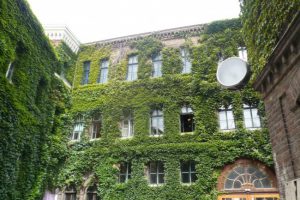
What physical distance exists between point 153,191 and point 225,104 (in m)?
6.27

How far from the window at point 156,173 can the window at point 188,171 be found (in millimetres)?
1132

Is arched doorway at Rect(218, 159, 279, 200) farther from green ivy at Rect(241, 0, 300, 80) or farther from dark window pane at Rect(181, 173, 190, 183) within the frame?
green ivy at Rect(241, 0, 300, 80)

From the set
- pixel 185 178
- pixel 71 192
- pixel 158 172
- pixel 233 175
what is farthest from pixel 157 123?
pixel 71 192

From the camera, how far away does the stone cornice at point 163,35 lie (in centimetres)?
1848

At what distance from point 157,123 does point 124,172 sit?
349 cm

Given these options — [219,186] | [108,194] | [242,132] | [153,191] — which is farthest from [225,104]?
[108,194]

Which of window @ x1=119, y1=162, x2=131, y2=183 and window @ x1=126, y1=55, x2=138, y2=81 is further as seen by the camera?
window @ x1=126, y1=55, x2=138, y2=81

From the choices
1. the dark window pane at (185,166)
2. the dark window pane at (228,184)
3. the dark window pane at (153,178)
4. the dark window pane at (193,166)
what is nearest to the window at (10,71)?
the dark window pane at (153,178)

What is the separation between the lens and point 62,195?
16406 mm

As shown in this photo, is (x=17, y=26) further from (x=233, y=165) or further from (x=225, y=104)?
(x=233, y=165)

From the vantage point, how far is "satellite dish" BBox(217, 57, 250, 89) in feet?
18.4

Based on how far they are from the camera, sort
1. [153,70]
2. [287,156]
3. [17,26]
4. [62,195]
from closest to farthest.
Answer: [287,156]
[17,26]
[62,195]
[153,70]

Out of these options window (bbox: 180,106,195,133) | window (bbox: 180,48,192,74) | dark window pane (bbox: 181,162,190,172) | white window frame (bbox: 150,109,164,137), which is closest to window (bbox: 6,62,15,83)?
white window frame (bbox: 150,109,164,137)

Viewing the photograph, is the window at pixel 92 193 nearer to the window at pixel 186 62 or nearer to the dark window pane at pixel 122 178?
the dark window pane at pixel 122 178
